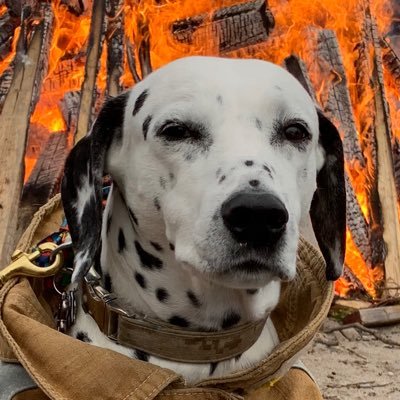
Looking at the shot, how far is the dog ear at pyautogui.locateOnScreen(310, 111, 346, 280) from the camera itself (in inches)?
95.4

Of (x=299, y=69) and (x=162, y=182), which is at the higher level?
(x=162, y=182)

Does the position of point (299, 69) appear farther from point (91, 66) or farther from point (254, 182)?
point (254, 182)

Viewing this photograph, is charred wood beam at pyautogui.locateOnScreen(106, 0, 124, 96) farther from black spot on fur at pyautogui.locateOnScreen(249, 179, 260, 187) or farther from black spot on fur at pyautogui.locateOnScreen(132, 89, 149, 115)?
black spot on fur at pyautogui.locateOnScreen(249, 179, 260, 187)

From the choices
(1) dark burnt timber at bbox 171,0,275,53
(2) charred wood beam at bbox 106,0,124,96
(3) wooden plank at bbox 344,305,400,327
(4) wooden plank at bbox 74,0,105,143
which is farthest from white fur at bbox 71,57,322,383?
(1) dark burnt timber at bbox 171,0,275,53

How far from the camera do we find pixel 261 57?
5980 mm

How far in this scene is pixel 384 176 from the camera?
5.98 m

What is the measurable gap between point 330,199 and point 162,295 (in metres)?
0.77

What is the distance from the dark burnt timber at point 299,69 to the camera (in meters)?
5.98

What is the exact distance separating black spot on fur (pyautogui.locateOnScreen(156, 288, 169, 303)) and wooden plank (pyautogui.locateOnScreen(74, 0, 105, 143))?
359cm

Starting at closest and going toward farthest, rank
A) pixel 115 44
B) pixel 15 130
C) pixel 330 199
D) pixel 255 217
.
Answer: pixel 255 217, pixel 330 199, pixel 15 130, pixel 115 44

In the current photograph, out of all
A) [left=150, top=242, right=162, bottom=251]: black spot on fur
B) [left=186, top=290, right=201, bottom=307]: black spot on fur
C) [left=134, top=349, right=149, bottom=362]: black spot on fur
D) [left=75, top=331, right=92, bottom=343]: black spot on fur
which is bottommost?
[left=134, top=349, right=149, bottom=362]: black spot on fur

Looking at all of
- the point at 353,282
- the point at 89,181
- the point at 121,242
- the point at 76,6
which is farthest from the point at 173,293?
the point at 76,6

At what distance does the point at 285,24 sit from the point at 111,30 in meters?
1.60

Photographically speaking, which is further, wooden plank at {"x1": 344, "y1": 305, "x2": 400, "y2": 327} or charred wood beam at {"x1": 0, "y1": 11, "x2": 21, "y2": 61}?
charred wood beam at {"x1": 0, "y1": 11, "x2": 21, "y2": 61}
